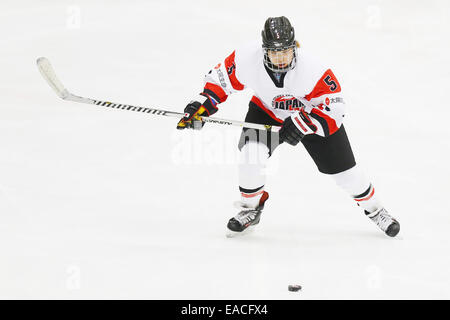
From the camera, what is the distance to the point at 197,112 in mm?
3984

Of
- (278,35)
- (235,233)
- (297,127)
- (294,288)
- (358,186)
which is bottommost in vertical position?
(294,288)

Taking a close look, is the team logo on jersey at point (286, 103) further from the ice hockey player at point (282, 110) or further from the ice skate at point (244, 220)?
the ice skate at point (244, 220)

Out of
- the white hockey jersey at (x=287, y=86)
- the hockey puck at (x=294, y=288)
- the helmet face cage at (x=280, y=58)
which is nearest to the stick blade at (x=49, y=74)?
the white hockey jersey at (x=287, y=86)

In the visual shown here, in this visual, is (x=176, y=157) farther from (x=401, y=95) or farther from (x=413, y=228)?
(x=401, y=95)

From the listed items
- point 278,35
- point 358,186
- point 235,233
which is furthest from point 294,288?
point 278,35

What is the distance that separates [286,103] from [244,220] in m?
0.71

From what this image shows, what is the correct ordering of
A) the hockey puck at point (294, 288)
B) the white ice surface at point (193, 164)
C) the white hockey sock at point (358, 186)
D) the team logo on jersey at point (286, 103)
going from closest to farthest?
1. the hockey puck at point (294, 288)
2. the white ice surface at point (193, 164)
3. the team logo on jersey at point (286, 103)
4. the white hockey sock at point (358, 186)

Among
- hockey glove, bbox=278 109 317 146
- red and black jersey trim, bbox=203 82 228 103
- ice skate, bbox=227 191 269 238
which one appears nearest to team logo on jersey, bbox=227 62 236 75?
red and black jersey trim, bbox=203 82 228 103

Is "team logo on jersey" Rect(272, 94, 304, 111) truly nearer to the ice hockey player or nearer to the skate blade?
the ice hockey player

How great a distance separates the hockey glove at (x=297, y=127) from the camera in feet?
12.2

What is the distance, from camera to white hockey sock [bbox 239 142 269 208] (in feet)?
13.0

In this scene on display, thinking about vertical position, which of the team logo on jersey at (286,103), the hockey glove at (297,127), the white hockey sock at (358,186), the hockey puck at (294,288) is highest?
the team logo on jersey at (286,103)

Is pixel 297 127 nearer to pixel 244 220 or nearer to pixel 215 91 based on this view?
pixel 215 91

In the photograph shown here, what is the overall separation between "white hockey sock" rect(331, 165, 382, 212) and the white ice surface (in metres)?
0.21
